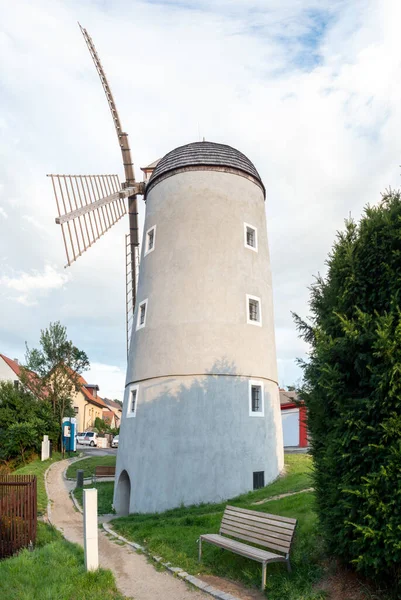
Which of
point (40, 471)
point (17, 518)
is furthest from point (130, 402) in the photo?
point (40, 471)

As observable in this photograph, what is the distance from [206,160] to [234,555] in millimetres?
12762

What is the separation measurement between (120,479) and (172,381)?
4.16m

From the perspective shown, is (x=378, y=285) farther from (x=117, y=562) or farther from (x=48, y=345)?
(x=48, y=345)

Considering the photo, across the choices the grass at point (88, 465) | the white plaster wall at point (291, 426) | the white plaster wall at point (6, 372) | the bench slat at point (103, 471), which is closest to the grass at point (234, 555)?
the bench slat at point (103, 471)

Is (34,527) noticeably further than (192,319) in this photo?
No

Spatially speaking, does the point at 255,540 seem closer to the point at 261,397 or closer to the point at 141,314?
the point at 261,397

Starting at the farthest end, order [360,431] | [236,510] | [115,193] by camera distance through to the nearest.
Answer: [115,193] < [236,510] < [360,431]

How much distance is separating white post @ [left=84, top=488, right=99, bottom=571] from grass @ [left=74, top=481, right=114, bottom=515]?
8.57 meters

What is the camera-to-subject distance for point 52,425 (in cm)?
3148

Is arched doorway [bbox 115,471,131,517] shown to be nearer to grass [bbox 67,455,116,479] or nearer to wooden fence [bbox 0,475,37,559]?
wooden fence [bbox 0,475,37,559]

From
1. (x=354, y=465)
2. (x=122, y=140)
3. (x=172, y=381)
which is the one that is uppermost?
(x=122, y=140)

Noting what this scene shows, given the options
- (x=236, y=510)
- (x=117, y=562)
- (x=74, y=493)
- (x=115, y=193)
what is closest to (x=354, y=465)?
(x=236, y=510)

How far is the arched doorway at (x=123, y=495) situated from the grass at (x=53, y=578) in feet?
25.3

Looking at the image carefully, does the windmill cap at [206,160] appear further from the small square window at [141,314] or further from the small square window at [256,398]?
the small square window at [256,398]
